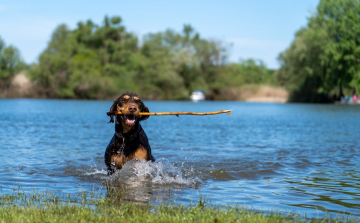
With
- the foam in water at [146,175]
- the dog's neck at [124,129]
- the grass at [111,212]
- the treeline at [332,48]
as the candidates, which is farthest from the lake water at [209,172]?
the treeline at [332,48]

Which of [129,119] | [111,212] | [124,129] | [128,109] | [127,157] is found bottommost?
[111,212]

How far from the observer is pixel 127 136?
8.81m

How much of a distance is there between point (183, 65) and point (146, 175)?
83984 mm

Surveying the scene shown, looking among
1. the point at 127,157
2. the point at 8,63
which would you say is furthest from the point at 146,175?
the point at 8,63

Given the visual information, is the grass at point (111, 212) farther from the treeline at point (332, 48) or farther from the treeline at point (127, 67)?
the treeline at point (127, 67)

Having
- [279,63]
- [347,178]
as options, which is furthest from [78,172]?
[279,63]

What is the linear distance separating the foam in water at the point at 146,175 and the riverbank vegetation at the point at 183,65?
56.8 meters

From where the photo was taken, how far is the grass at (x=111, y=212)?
602 cm

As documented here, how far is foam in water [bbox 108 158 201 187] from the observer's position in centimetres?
905

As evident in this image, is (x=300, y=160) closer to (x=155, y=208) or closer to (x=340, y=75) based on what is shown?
(x=155, y=208)

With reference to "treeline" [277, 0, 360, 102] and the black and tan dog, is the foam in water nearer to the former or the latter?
the black and tan dog

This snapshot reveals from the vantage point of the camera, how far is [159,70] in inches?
3514

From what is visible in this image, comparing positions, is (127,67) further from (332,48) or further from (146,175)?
(146,175)

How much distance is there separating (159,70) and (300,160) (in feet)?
253
